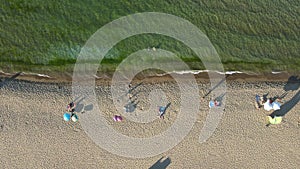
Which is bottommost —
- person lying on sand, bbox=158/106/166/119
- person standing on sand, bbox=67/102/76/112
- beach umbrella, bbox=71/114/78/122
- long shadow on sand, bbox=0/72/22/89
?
person lying on sand, bbox=158/106/166/119

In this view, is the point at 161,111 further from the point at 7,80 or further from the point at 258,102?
the point at 7,80

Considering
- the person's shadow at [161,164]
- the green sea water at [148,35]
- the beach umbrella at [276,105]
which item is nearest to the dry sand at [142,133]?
the person's shadow at [161,164]

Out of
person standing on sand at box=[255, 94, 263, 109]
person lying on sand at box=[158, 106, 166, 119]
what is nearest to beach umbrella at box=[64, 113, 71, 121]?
person lying on sand at box=[158, 106, 166, 119]

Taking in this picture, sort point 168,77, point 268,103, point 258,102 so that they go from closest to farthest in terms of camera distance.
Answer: point 268,103 → point 258,102 → point 168,77

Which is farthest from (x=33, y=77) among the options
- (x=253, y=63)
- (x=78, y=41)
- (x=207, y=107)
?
(x=253, y=63)

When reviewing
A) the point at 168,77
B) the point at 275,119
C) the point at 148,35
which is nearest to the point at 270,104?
the point at 275,119

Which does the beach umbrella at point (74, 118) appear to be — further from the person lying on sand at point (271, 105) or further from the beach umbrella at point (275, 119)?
the beach umbrella at point (275, 119)

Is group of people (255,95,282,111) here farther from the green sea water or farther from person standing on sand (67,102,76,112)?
person standing on sand (67,102,76,112)
